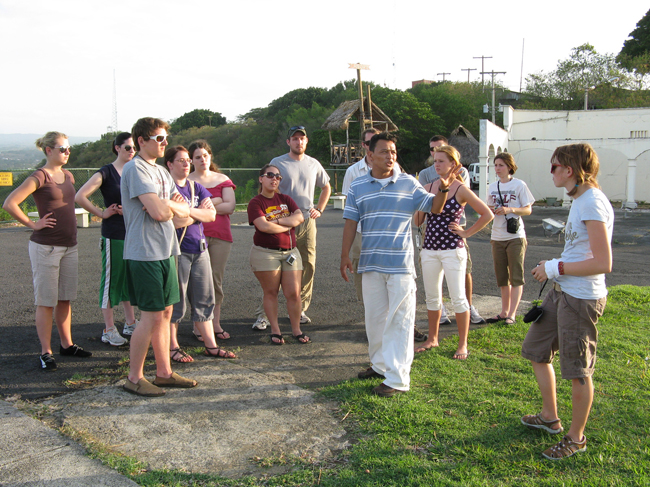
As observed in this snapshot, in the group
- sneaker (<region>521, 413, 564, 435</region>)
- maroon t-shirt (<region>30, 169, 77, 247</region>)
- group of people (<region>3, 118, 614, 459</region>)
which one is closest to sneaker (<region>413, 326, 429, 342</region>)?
group of people (<region>3, 118, 614, 459</region>)

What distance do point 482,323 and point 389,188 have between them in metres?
2.72

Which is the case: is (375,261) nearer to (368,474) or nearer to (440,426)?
(440,426)

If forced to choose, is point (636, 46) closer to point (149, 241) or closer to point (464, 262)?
point (464, 262)

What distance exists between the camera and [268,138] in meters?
62.6

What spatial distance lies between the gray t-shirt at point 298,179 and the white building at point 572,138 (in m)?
25.0

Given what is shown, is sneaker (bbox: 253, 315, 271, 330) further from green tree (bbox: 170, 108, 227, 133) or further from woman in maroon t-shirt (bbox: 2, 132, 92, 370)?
green tree (bbox: 170, 108, 227, 133)

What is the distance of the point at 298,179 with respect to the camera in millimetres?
5762

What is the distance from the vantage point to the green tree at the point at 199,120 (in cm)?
8819

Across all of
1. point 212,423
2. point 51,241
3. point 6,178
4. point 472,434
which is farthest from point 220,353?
point 6,178

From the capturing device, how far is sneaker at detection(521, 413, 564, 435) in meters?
3.27

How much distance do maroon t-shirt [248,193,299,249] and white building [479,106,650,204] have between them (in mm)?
25741

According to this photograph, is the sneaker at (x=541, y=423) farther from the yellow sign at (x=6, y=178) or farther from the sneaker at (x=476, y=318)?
the yellow sign at (x=6, y=178)

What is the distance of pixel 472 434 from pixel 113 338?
3577 millimetres

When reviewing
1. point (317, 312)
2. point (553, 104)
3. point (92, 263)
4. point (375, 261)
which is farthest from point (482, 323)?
point (553, 104)
